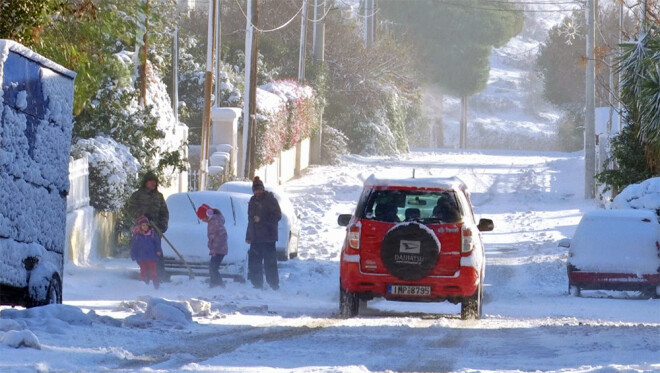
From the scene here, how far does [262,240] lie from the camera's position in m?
21.9

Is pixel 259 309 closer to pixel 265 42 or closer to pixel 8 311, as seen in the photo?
pixel 8 311

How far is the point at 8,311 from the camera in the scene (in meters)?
12.5

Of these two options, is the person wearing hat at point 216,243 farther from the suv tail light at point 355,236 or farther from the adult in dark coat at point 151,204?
the suv tail light at point 355,236


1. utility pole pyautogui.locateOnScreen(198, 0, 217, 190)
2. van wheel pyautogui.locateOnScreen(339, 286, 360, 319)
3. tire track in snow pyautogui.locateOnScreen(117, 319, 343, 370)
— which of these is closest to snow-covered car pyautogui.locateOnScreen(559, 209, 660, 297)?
van wheel pyautogui.locateOnScreen(339, 286, 360, 319)

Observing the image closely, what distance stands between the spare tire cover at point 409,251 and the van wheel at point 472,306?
0.77m

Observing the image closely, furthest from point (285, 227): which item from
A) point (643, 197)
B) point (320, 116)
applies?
point (320, 116)

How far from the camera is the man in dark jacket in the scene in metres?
21.7

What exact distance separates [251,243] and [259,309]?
5208 millimetres

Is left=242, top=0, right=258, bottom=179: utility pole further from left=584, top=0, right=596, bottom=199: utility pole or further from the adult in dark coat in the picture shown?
the adult in dark coat

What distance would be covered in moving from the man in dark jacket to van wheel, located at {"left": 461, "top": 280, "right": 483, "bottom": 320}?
5.64 meters

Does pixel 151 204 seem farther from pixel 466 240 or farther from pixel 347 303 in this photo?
pixel 466 240

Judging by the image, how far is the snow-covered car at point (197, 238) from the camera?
22.2m

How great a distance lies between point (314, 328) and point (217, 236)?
7.49 meters

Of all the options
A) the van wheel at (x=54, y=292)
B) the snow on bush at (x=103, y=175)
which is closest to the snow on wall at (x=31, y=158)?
the van wheel at (x=54, y=292)
